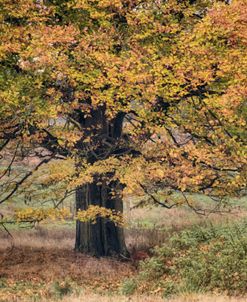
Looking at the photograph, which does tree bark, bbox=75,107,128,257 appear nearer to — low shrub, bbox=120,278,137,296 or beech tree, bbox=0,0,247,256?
beech tree, bbox=0,0,247,256

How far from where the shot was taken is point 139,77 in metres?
11.6

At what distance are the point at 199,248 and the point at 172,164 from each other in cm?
251

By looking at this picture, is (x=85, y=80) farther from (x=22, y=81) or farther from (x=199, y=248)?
(x=199, y=248)

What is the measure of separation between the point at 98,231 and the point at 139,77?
6.97 m

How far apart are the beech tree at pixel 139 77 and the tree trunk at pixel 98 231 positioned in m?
1.90

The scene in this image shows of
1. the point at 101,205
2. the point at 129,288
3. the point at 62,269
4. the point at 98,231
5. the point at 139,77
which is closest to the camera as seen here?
the point at 139,77

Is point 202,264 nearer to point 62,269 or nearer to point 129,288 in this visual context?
point 129,288

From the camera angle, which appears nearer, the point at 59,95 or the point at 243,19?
Result: the point at 243,19

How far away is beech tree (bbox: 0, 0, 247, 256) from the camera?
471 inches

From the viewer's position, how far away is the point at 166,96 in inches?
488

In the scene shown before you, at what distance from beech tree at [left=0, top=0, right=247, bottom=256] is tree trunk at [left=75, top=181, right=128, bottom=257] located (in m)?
1.90

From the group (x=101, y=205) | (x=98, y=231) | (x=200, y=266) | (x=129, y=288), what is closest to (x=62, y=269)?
(x=98, y=231)

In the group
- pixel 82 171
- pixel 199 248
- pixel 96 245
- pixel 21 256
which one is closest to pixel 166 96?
pixel 82 171

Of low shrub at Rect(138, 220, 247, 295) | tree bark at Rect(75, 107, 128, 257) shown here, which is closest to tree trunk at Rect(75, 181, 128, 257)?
tree bark at Rect(75, 107, 128, 257)
